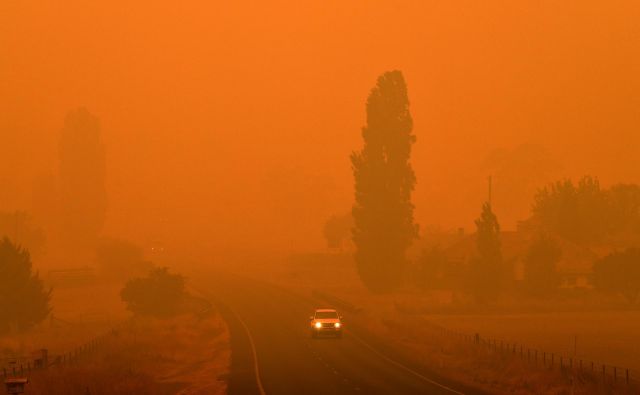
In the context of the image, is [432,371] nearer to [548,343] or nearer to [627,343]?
[548,343]

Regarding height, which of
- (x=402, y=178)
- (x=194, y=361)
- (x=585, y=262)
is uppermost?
(x=402, y=178)

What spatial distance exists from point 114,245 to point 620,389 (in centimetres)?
9240

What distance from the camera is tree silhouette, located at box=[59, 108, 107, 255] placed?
12588 cm

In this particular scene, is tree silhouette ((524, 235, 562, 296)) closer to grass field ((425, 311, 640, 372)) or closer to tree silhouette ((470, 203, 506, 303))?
tree silhouette ((470, 203, 506, 303))

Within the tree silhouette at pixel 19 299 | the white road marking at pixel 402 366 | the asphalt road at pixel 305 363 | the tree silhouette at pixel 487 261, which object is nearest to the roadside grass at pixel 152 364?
the asphalt road at pixel 305 363

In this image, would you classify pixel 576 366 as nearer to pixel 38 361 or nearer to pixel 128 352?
pixel 128 352

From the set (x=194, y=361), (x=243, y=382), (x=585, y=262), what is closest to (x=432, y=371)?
(x=243, y=382)

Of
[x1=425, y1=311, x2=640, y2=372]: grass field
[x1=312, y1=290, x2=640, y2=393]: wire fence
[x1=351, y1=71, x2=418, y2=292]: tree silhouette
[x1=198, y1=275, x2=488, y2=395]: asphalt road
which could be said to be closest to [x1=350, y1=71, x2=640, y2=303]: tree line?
[x1=351, y1=71, x2=418, y2=292]: tree silhouette

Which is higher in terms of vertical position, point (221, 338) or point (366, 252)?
point (366, 252)

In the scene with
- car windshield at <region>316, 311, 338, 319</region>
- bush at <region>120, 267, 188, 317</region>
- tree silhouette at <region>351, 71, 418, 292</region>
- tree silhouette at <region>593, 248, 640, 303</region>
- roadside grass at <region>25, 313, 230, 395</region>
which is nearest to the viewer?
roadside grass at <region>25, 313, 230, 395</region>

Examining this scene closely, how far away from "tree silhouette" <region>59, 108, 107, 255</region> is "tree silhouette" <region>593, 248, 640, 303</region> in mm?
86317

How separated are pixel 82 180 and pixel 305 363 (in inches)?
4058

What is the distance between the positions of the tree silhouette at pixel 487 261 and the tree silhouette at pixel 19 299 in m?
36.4

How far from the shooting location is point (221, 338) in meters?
46.4
